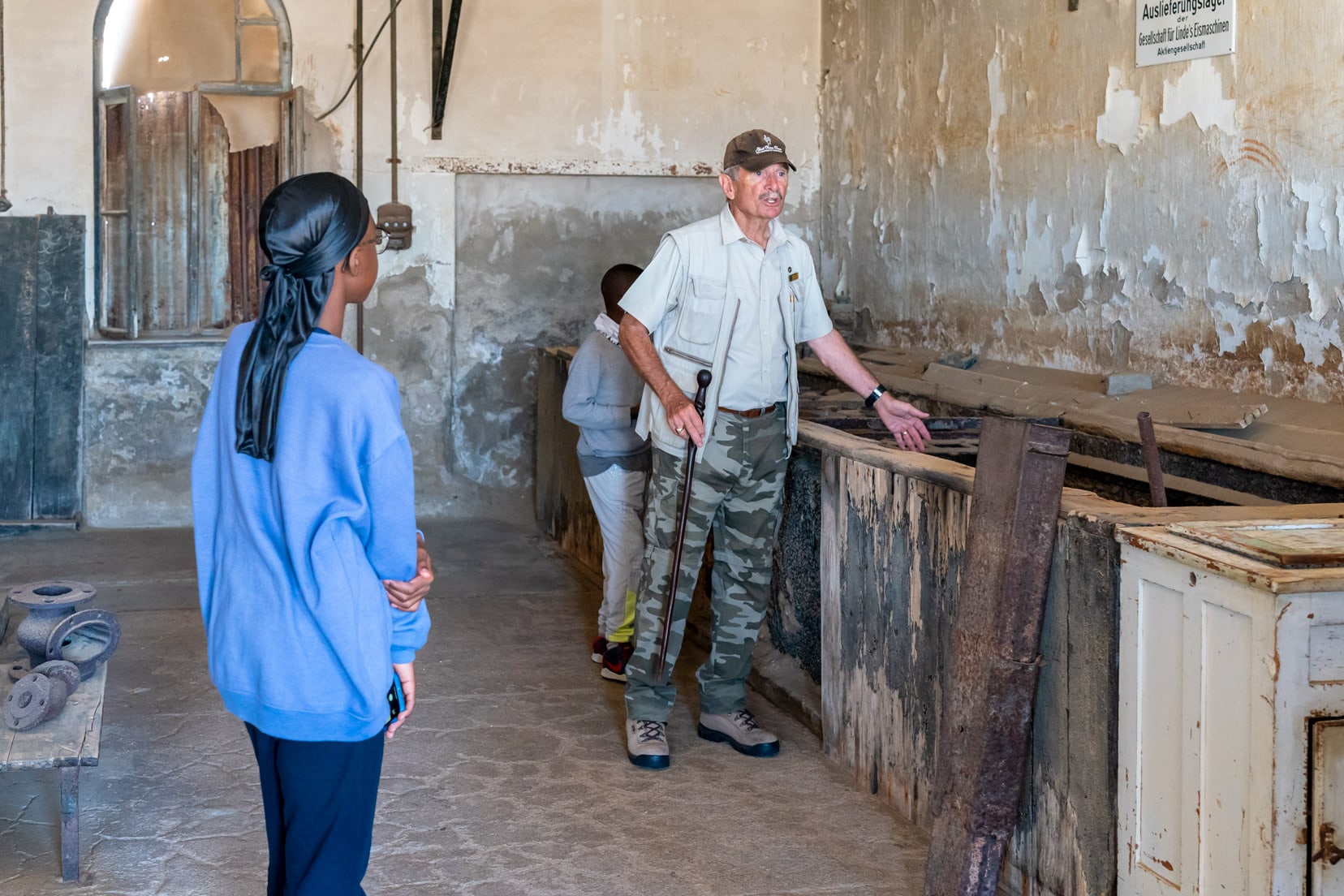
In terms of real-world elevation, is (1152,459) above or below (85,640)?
above

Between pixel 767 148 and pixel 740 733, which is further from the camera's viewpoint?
pixel 740 733

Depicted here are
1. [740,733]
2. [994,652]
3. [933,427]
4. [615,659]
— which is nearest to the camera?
[994,652]

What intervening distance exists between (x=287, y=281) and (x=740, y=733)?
8.03 feet

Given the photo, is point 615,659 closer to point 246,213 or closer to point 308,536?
point 308,536

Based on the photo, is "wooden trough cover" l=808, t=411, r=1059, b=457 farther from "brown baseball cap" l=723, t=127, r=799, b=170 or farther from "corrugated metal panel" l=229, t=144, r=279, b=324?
"corrugated metal panel" l=229, t=144, r=279, b=324

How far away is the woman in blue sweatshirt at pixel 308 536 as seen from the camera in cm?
204

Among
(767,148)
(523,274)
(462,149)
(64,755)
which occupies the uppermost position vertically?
(462,149)

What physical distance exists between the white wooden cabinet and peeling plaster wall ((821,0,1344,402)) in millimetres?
1940

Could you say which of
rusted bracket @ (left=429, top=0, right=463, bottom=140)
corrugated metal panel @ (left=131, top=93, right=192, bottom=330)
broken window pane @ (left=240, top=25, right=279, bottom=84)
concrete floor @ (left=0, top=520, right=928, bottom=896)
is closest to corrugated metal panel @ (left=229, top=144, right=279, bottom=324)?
corrugated metal panel @ (left=131, top=93, right=192, bottom=330)

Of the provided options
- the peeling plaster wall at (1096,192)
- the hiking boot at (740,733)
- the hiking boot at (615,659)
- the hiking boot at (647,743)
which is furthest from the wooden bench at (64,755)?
the peeling plaster wall at (1096,192)

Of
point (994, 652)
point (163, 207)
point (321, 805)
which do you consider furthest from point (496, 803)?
point (163, 207)

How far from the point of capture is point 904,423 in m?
3.97

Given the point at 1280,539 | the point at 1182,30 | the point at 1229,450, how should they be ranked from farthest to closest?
the point at 1182,30, the point at 1229,450, the point at 1280,539

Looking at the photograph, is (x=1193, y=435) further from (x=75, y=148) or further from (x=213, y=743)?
(x=75, y=148)
